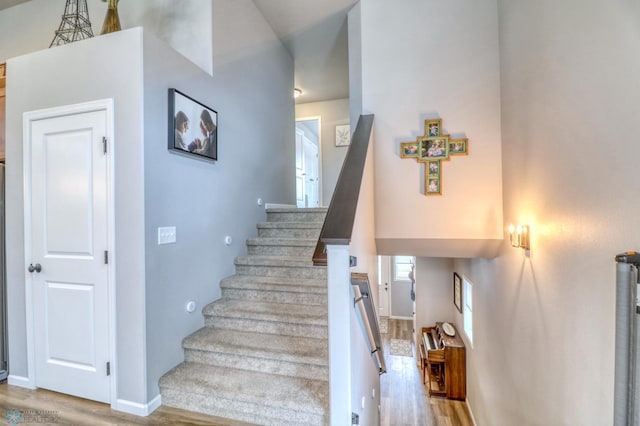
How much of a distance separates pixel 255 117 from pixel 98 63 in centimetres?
163

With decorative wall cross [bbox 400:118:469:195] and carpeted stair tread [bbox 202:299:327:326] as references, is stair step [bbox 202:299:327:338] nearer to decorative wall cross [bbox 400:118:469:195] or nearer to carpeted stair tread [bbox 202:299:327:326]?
carpeted stair tread [bbox 202:299:327:326]

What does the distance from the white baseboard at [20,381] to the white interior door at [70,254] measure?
67 mm

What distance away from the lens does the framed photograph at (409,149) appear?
114 inches

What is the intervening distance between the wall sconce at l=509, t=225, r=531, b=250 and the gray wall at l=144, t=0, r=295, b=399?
2.58 metres

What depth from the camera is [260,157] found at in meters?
3.51

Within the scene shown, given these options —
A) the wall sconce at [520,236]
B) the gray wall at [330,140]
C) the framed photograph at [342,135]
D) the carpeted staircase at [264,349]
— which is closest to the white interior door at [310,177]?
the gray wall at [330,140]

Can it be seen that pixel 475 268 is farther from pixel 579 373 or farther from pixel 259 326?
pixel 259 326

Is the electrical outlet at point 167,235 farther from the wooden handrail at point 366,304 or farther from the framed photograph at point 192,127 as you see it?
the wooden handrail at point 366,304

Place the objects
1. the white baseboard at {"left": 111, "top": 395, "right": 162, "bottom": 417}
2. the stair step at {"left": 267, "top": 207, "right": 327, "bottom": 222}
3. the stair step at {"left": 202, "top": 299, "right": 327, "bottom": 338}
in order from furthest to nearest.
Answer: the stair step at {"left": 267, "top": 207, "right": 327, "bottom": 222} → the stair step at {"left": 202, "top": 299, "right": 327, "bottom": 338} → the white baseboard at {"left": 111, "top": 395, "right": 162, "bottom": 417}

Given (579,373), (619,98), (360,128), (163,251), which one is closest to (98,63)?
(163,251)

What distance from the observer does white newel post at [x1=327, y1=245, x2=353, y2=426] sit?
53.5 inches

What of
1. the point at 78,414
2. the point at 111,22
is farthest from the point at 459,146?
the point at 78,414

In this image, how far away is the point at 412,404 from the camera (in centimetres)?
A: 444

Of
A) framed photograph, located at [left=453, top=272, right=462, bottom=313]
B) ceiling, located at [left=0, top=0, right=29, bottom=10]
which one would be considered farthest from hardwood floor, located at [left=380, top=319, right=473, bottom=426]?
ceiling, located at [left=0, top=0, right=29, bottom=10]
